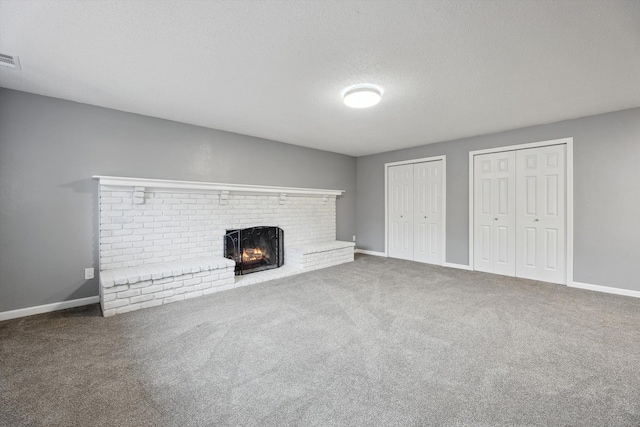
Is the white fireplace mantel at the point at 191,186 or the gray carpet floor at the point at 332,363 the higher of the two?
the white fireplace mantel at the point at 191,186

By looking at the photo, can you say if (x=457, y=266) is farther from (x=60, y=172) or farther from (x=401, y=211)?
(x=60, y=172)

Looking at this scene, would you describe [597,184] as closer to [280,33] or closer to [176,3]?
[280,33]

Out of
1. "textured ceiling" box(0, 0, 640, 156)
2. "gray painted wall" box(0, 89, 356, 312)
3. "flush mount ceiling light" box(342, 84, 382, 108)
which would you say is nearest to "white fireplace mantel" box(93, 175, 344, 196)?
"gray painted wall" box(0, 89, 356, 312)

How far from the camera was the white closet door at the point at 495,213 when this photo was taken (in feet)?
14.5

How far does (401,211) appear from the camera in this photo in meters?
5.85

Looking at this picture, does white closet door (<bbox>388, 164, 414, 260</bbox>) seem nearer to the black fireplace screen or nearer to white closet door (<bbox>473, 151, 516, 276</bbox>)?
white closet door (<bbox>473, 151, 516, 276</bbox>)

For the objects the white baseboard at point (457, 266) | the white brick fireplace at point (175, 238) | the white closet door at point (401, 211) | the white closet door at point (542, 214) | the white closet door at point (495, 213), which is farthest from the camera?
the white closet door at point (401, 211)

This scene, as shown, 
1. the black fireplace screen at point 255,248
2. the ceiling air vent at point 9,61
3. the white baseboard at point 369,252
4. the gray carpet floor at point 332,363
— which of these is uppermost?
the ceiling air vent at point 9,61

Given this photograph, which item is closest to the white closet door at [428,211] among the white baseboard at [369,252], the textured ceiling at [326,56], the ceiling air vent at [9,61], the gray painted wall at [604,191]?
the white baseboard at [369,252]

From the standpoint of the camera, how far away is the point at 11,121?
2.91m

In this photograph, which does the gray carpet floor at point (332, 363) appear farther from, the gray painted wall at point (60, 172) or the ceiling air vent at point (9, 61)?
the ceiling air vent at point (9, 61)

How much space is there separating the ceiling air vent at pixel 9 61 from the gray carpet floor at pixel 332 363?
238 cm

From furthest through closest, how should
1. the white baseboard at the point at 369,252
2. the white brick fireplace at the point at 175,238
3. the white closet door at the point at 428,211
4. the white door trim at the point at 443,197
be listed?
the white baseboard at the point at 369,252, the white closet door at the point at 428,211, the white door trim at the point at 443,197, the white brick fireplace at the point at 175,238

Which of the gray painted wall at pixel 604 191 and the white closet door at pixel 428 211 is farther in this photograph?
the white closet door at pixel 428 211
